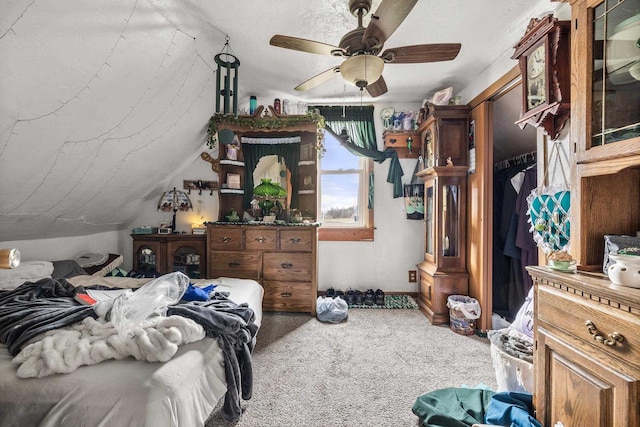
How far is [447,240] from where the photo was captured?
3.14 metres

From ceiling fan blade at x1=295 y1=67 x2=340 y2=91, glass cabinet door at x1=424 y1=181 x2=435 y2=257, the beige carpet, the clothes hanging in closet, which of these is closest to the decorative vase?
the beige carpet

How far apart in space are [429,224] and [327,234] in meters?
1.31

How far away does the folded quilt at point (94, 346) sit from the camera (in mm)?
1053

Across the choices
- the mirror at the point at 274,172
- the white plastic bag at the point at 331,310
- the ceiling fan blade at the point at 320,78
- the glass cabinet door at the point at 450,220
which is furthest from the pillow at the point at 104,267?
the glass cabinet door at the point at 450,220

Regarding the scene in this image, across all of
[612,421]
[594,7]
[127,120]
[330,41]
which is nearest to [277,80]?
[330,41]

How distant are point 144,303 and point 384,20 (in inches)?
72.7

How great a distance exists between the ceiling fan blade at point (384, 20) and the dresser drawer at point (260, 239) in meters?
2.19

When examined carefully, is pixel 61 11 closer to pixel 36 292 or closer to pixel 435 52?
pixel 36 292

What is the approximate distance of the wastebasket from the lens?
2.79 metres

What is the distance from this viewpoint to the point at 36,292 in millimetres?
1663

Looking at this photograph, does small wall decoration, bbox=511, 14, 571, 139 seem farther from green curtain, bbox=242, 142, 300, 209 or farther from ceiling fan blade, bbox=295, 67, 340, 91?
green curtain, bbox=242, 142, 300, 209

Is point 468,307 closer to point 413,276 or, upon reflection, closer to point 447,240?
point 447,240

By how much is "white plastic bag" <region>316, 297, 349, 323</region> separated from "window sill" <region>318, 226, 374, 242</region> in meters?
0.89

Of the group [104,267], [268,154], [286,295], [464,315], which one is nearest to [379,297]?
[464,315]
